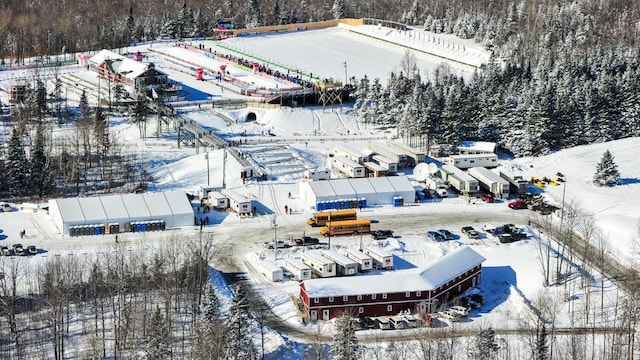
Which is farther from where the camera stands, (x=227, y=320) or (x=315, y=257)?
(x=315, y=257)

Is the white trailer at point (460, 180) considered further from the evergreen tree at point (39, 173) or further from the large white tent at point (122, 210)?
the evergreen tree at point (39, 173)

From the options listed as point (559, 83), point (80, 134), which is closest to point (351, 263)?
point (80, 134)

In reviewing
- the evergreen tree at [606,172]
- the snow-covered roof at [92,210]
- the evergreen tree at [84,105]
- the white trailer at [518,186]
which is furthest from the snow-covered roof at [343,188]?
the evergreen tree at [84,105]

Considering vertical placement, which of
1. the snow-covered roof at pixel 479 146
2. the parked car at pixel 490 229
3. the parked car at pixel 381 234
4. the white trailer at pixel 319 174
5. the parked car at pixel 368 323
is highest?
the snow-covered roof at pixel 479 146

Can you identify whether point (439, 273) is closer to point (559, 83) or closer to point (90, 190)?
point (90, 190)

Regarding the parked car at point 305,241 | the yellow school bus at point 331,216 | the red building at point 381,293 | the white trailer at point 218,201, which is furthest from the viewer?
the white trailer at point 218,201
